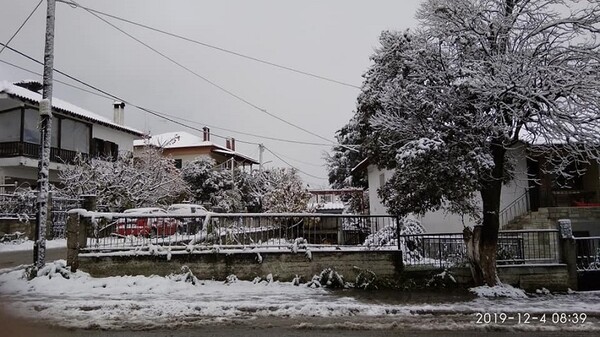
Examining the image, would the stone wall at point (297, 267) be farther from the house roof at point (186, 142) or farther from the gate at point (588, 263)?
the house roof at point (186, 142)

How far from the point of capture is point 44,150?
424 inches

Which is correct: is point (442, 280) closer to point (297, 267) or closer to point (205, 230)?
point (297, 267)

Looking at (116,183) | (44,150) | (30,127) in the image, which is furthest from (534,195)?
(30,127)

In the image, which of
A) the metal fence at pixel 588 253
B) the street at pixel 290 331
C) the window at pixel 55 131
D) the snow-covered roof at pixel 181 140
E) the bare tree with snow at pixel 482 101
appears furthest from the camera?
the snow-covered roof at pixel 181 140

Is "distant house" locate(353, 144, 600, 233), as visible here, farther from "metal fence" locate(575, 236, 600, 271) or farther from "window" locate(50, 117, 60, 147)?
"window" locate(50, 117, 60, 147)

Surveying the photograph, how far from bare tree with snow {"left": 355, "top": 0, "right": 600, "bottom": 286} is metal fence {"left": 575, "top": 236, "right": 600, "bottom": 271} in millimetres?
2392

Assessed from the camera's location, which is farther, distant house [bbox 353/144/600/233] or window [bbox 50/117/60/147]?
window [bbox 50/117/60/147]

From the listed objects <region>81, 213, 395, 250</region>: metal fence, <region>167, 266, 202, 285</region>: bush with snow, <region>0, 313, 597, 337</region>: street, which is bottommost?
<region>0, 313, 597, 337</region>: street

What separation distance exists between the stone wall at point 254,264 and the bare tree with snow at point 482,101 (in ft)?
4.64

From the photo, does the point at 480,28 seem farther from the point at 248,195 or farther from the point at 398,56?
the point at 248,195

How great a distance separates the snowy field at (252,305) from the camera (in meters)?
7.79

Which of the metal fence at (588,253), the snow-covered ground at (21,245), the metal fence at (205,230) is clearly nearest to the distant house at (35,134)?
the snow-covered ground at (21,245)

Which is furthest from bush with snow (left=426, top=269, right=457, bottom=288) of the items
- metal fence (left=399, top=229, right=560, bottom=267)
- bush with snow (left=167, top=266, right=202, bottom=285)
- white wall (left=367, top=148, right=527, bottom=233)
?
bush with snow (left=167, top=266, right=202, bottom=285)

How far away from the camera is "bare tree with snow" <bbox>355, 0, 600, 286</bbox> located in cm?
970
